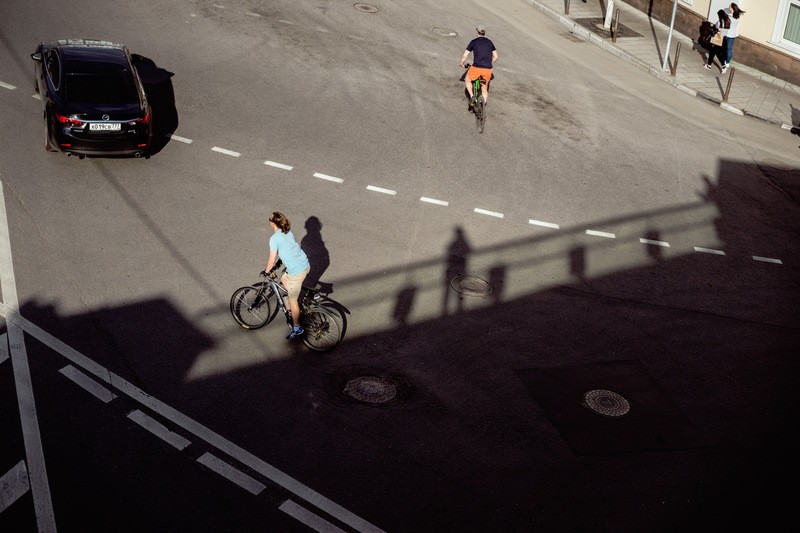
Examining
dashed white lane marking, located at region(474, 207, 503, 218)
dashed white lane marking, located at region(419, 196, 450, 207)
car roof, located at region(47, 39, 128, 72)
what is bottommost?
dashed white lane marking, located at region(474, 207, 503, 218)

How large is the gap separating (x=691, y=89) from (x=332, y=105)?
9.94 m

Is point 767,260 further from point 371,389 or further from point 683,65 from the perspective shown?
point 683,65

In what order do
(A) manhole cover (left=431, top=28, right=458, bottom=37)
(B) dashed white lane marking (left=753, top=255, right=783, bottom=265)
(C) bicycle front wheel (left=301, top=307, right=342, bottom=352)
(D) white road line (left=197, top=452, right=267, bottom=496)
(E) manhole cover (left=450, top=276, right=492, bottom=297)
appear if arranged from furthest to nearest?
1. (A) manhole cover (left=431, top=28, right=458, bottom=37)
2. (B) dashed white lane marking (left=753, top=255, right=783, bottom=265)
3. (E) manhole cover (left=450, top=276, right=492, bottom=297)
4. (C) bicycle front wheel (left=301, top=307, right=342, bottom=352)
5. (D) white road line (left=197, top=452, right=267, bottom=496)

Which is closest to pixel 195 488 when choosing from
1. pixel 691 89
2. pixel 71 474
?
pixel 71 474

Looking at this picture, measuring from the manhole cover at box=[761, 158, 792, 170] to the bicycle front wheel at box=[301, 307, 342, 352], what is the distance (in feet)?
38.7

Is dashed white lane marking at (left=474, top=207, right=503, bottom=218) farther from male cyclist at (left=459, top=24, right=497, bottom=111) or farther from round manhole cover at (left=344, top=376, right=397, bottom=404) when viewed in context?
round manhole cover at (left=344, top=376, right=397, bottom=404)

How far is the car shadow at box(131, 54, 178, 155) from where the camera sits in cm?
1697

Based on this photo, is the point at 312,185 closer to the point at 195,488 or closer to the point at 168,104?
the point at 168,104

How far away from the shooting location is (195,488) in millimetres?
9102

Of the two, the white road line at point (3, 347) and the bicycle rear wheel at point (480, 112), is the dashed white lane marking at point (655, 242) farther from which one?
the white road line at point (3, 347)

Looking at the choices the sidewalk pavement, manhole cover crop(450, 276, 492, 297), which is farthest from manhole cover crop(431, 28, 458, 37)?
manhole cover crop(450, 276, 492, 297)

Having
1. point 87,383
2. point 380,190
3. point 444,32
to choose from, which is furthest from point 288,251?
point 444,32

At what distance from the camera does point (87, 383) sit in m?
10.5

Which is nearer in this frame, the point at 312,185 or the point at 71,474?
the point at 71,474
